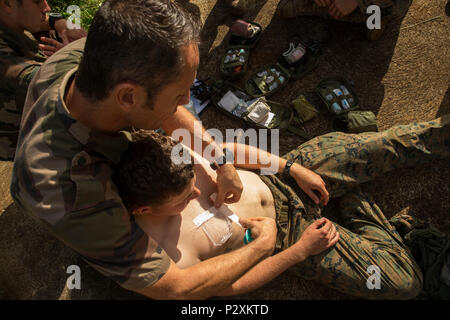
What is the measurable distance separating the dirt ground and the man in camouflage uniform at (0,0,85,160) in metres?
0.83

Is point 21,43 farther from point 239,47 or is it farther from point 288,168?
point 288,168

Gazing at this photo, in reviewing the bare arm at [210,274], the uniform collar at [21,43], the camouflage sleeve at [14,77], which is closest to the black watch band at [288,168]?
the bare arm at [210,274]

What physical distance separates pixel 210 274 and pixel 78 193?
1018mm

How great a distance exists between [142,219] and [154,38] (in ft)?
4.50

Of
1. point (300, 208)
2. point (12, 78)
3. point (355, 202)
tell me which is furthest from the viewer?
point (355, 202)

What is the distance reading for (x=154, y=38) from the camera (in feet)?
5.07

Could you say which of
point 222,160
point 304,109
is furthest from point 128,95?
point 304,109

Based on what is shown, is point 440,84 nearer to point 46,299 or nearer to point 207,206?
point 207,206

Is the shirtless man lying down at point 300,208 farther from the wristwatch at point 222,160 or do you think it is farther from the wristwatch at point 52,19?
the wristwatch at point 52,19

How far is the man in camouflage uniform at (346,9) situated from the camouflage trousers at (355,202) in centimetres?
164

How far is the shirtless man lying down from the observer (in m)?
2.08

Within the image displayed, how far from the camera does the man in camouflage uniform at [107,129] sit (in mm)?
1567

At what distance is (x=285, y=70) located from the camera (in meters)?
4.02
